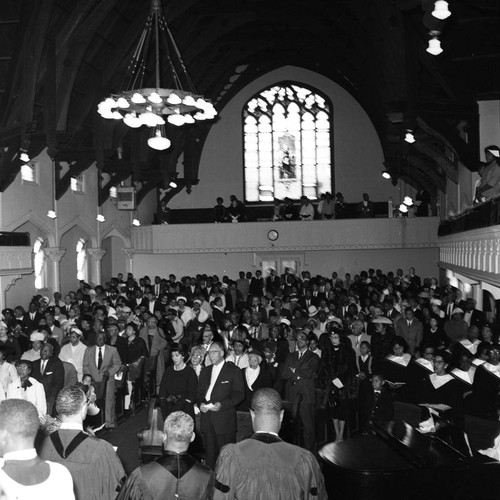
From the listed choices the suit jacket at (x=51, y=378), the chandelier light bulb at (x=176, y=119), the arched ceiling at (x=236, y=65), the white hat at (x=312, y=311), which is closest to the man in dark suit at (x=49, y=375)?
the suit jacket at (x=51, y=378)

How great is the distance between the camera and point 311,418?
10828mm

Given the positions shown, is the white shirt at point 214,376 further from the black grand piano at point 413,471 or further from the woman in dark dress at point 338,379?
the black grand piano at point 413,471

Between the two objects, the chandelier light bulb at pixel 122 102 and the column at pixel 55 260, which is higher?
the chandelier light bulb at pixel 122 102

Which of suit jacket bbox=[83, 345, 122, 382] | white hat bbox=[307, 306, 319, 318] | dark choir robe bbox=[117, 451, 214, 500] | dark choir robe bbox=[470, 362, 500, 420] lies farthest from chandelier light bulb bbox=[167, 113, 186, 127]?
dark choir robe bbox=[117, 451, 214, 500]

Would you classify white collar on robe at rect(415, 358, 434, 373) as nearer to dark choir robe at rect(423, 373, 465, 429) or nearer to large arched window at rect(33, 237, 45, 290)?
dark choir robe at rect(423, 373, 465, 429)

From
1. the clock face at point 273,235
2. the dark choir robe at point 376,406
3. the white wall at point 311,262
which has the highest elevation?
the clock face at point 273,235

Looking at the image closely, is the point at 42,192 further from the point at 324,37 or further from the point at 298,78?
the point at 298,78

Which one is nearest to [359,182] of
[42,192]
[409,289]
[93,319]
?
Result: [409,289]

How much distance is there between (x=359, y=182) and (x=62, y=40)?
706 inches

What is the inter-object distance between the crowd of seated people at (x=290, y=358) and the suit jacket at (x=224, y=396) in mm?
101

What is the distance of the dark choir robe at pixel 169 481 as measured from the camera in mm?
4844

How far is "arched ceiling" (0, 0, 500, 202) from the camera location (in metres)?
15.3

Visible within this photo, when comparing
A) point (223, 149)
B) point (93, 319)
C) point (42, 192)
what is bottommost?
point (93, 319)

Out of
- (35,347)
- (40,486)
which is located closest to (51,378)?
(35,347)
